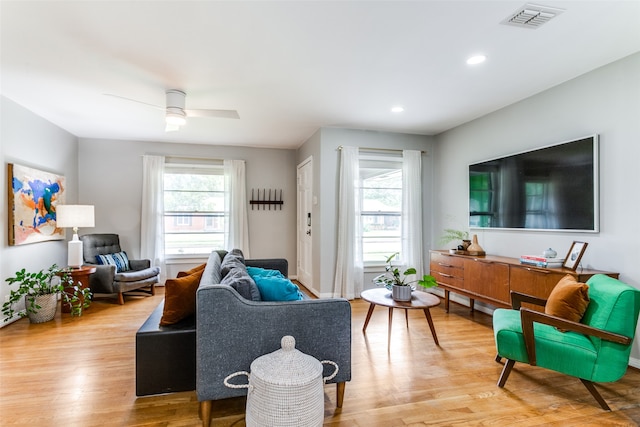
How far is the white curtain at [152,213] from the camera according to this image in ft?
18.6

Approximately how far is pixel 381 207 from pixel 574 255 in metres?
2.64

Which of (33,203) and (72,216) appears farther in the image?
(72,216)

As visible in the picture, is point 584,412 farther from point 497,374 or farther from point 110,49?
point 110,49

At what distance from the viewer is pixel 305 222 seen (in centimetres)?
575

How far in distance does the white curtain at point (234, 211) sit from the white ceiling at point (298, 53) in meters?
1.93

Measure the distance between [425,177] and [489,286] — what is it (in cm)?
224


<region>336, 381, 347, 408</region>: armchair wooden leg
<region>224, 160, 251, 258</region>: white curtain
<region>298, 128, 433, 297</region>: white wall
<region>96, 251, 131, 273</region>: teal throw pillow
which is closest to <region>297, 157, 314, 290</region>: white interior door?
<region>298, 128, 433, 297</region>: white wall

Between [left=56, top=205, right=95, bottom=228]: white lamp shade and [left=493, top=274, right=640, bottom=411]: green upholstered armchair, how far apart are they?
5.07 metres

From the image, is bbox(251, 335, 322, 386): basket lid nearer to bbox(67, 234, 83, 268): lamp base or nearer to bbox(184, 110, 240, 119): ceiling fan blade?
bbox(184, 110, 240, 119): ceiling fan blade

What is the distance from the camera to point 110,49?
262cm

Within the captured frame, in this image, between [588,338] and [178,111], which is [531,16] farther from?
[178,111]

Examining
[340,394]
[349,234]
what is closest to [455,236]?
[349,234]

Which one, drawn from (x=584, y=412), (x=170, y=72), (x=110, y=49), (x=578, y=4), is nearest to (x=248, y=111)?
(x=170, y=72)

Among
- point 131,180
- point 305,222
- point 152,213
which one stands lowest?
point 305,222
